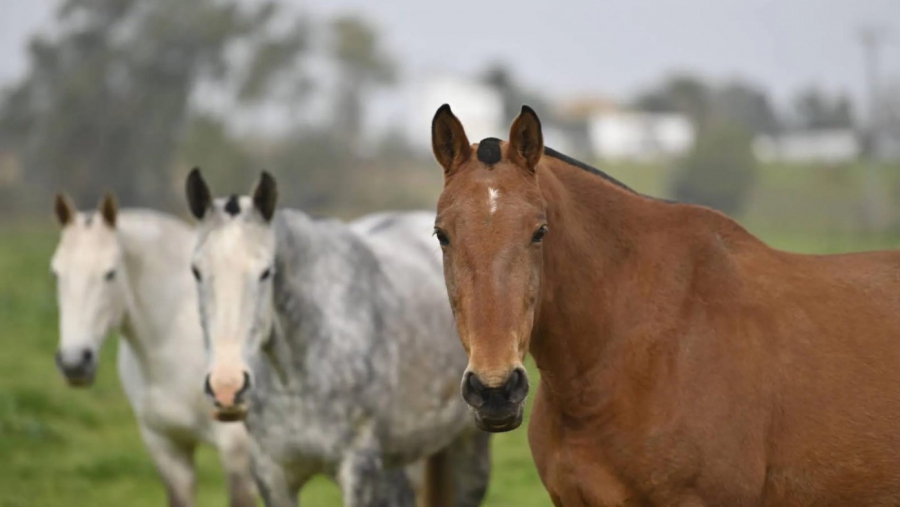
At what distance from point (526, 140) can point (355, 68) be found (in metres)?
36.1

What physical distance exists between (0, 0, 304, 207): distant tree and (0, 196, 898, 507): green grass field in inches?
709

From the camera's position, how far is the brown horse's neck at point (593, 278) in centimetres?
347

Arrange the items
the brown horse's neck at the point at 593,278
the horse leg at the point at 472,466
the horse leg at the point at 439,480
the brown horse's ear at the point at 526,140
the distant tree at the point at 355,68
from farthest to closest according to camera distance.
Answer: the distant tree at the point at 355,68 → the horse leg at the point at 439,480 → the horse leg at the point at 472,466 → the brown horse's neck at the point at 593,278 → the brown horse's ear at the point at 526,140

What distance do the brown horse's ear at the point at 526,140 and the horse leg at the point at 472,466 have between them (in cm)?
308

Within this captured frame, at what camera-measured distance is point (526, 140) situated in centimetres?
333

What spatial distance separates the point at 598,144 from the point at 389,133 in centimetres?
3414

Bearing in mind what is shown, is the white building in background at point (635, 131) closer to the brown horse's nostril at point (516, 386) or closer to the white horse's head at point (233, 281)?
the white horse's head at point (233, 281)

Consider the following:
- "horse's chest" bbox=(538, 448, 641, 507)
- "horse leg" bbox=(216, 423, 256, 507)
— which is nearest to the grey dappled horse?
"horse leg" bbox=(216, 423, 256, 507)

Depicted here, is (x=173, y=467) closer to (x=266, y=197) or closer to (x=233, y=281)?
(x=233, y=281)

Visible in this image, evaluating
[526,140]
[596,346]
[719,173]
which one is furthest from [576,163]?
[719,173]

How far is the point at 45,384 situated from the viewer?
34.1 ft

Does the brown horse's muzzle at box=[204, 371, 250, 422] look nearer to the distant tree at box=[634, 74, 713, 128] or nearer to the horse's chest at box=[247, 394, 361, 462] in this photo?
the horse's chest at box=[247, 394, 361, 462]

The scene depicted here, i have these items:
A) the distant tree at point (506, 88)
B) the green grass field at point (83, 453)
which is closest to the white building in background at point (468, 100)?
the distant tree at point (506, 88)

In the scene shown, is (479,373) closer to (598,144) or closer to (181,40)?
(181,40)
